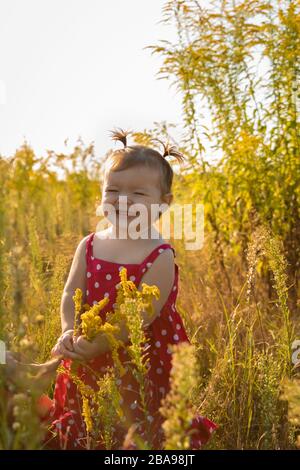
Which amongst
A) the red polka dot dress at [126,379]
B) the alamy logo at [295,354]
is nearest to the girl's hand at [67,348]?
the red polka dot dress at [126,379]

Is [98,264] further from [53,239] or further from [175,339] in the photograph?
[53,239]

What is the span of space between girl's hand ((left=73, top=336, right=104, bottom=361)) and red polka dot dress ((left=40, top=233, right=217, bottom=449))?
0.17 metres

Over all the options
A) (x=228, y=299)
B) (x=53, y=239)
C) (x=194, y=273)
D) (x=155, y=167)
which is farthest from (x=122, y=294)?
(x=53, y=239)

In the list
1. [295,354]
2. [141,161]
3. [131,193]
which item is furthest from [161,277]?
[295,354]

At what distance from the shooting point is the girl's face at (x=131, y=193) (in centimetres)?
236

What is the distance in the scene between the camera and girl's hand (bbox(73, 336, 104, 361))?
6.87 ft

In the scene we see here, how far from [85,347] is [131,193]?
61cm

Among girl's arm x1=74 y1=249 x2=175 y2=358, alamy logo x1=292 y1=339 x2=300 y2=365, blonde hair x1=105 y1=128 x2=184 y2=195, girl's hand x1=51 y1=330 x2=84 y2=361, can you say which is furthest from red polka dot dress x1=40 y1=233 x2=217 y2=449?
alamy logo x1=292 y1=339 x2=300 y2=365

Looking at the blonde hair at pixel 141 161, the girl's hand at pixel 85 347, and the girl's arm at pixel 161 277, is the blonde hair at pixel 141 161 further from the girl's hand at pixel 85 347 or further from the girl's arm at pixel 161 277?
the girl's hand at pixel 85 347

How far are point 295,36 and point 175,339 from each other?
2.26 meters

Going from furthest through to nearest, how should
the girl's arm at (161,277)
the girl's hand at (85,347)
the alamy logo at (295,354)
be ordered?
the alamy logo at (295,354), the girl's arm at (161,277), the girl's hand at (85,347)

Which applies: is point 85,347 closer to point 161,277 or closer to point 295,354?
point 161,277

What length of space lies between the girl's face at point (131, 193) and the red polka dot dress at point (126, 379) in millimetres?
163

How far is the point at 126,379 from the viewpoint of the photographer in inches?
93.3
